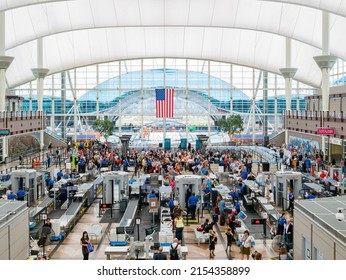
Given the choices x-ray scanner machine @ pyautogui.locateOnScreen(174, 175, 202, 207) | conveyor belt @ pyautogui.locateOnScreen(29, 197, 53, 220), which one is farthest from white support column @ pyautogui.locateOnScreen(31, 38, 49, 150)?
x-ray scanner machine @ pyautogui.locateOnScreen(174, 175, 202, 207)

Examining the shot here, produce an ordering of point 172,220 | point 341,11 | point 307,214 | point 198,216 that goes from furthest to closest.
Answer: point 341,11 → point 198,216 → point 172,220 → point 307,214

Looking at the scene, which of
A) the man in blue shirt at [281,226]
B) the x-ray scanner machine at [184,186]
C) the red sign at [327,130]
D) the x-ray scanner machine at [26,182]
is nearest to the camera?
the man in blue shirt at [281,226]

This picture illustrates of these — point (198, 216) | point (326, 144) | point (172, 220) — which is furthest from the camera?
point (326, 144)

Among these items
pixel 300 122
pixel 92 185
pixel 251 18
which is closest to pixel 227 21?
pixel 251 18

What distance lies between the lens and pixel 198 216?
18.1 m

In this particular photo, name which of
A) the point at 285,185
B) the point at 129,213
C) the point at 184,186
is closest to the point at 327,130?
the point at 285,185

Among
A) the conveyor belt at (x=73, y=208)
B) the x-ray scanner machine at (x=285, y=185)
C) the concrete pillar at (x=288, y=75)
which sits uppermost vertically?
the concrete pillar at (x=288, y=75)

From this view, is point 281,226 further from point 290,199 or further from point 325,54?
point 325,54

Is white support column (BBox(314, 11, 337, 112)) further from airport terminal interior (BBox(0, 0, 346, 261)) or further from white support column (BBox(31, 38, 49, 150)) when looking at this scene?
white support column (BBox(31, 38, 49, 150))

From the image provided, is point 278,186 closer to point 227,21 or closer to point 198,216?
point 198,216

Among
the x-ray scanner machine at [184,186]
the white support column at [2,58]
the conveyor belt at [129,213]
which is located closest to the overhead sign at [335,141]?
the x-ray scanner machine at [184,186]

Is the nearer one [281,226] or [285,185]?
[281,226]

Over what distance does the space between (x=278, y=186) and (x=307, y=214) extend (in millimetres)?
9984

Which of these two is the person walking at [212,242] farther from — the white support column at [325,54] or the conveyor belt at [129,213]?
the white support column at [325,54]
